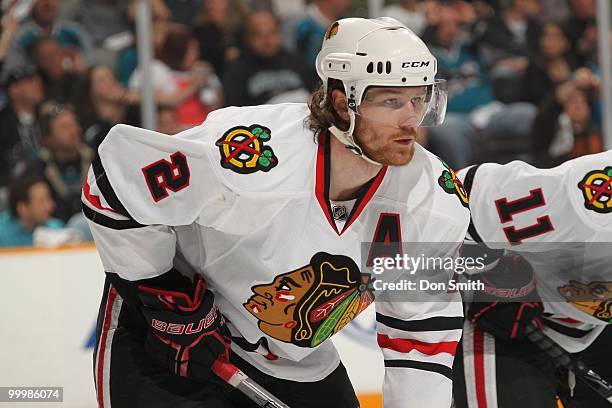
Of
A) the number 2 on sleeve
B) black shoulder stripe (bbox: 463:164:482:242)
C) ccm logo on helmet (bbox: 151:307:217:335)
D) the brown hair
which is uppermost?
the brown hair

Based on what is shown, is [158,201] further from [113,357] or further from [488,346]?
[488,346]

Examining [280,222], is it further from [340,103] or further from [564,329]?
[564,329]

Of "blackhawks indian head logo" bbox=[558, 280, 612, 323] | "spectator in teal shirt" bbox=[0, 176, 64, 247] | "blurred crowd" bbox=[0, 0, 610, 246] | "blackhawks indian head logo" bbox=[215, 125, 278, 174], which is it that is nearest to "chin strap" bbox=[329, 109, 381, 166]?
"blackhawks indian head logo" bbox=[215, 125, 278, 174]

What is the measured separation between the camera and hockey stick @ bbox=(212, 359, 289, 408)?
2.39 m

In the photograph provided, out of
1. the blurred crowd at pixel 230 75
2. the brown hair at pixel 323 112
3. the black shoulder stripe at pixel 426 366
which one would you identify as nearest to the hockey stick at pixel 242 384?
the black shoulder stripe at pixel 426 366

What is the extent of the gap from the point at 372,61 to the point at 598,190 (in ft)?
2.52

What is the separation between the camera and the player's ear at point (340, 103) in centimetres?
227

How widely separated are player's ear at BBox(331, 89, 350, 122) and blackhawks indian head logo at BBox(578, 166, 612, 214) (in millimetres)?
712

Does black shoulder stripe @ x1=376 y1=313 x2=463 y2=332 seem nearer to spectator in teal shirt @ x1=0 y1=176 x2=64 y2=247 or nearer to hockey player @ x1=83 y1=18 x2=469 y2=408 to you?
hockey player @ x1=83 y1=18 x2=469 y2=408

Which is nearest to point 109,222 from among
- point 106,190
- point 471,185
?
Result: point 106,190

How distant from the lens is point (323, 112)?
7.46 ft

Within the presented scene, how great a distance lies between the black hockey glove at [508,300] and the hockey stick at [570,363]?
0.07 m

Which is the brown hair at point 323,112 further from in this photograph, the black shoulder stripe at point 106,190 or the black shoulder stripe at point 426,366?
the black shoulder stripe at point 426,366

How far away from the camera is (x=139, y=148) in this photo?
2.17 metres
